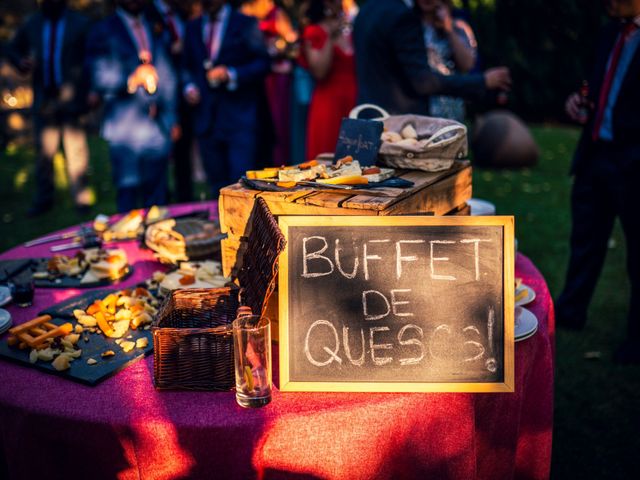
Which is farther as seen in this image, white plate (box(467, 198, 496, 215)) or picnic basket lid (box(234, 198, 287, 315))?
white plate (box(467, 198, 496, 215))

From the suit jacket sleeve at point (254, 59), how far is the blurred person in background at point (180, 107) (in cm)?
85

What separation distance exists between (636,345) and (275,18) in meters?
4.63

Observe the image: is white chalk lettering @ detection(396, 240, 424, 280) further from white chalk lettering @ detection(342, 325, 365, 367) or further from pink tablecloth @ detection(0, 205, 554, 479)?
pink tablecloth @ detection(0, 205, 554, 479)

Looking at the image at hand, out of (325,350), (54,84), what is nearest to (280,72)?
(54,84)

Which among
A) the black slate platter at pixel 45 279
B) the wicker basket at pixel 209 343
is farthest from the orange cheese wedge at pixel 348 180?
the black slate platter at pixel 45 279

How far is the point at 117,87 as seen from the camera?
4863 millimetres

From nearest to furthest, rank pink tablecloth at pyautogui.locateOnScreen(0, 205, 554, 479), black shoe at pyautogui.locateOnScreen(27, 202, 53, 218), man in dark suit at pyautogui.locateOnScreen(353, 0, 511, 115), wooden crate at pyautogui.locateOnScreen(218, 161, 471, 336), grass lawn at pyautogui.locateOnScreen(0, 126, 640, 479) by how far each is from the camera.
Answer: pink tablecloth at pyautogui.locateOnScreen(0, 205, 554, 479) < wooden crate at pyautogui.locateOnScreen(218, 161, 471, 336) < grass lawn at pyautogui.locateOnScreen(0, 126, 640, 479) < man in dark suit at pyautogui.locateOnScreen(353, 0, 511, 115) < black shoe at pyautogui.locateOnScreen(27, 202, 53, 218)

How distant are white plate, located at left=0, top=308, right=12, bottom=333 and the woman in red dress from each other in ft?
11.8

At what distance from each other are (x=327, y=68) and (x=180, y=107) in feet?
7.40

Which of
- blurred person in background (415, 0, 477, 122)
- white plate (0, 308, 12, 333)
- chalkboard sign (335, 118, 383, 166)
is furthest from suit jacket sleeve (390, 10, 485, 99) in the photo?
white plate (0, 308, 12, 333)

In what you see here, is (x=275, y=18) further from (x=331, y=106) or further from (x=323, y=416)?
(x=323, y=416)

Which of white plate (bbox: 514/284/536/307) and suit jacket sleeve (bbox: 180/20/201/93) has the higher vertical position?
suit jacket sleeve (bbox: 180/20/201/93)

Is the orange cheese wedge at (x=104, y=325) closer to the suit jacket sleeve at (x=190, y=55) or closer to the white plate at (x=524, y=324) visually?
the white plate at (x=524, y=324)

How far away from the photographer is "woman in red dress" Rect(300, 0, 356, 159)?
15.8 feet
